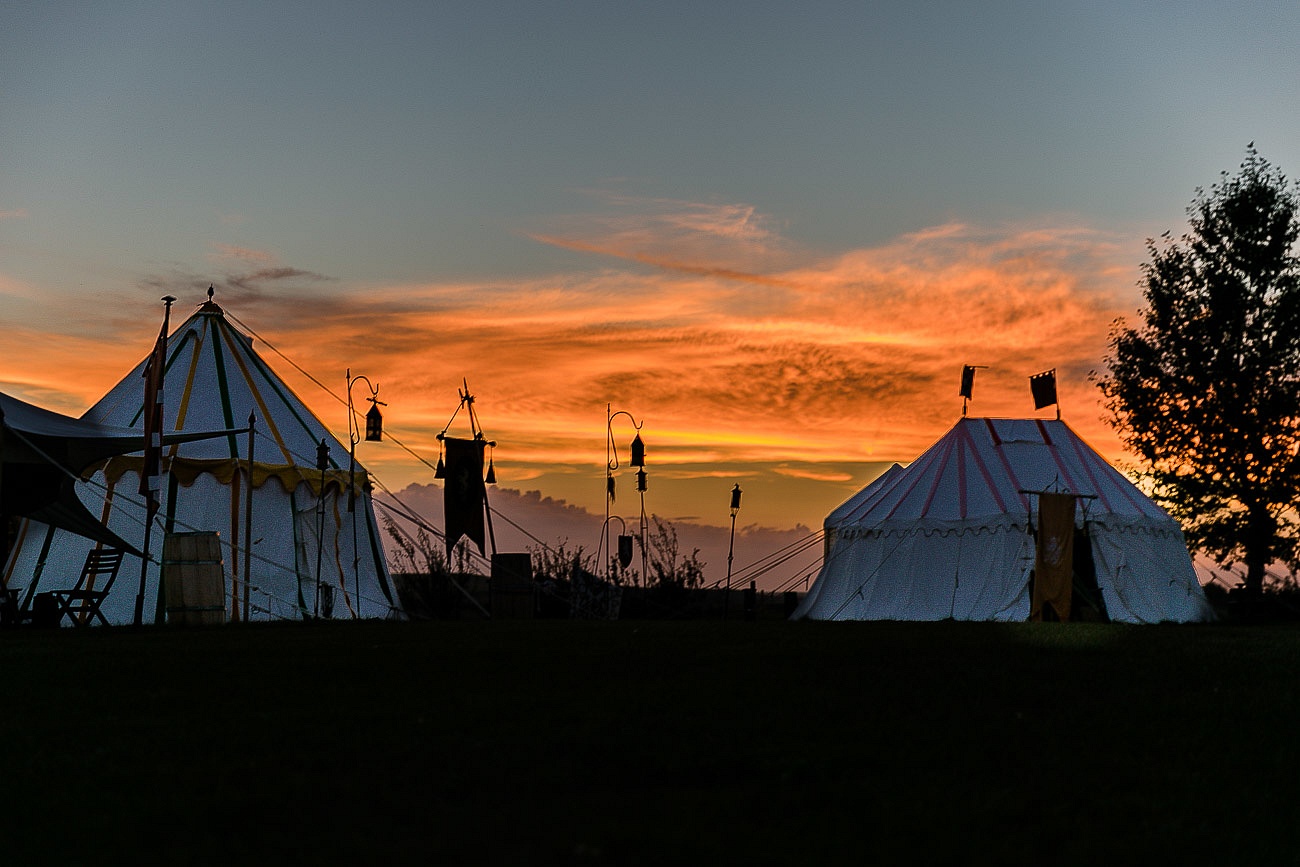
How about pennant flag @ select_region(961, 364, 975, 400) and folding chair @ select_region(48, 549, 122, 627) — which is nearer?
folding chair @ select_region(48, 549, 122, 627)

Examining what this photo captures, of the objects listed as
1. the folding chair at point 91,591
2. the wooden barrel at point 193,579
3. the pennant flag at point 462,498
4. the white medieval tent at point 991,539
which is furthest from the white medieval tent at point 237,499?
the white medieval tent at point 991,539

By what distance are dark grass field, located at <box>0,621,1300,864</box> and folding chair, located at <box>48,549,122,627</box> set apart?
6.41 meters

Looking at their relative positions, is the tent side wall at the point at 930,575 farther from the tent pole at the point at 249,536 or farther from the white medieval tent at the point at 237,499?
the tent pole at the point at 249,536

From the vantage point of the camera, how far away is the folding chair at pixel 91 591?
651 inches

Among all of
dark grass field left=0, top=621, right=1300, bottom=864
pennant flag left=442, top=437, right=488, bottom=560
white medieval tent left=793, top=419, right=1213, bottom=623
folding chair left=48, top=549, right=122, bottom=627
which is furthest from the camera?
white medieval tent left=793, top=419, right=1213, bottom=623

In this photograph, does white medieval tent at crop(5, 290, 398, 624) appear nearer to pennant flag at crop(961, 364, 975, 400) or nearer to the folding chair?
the folding chair

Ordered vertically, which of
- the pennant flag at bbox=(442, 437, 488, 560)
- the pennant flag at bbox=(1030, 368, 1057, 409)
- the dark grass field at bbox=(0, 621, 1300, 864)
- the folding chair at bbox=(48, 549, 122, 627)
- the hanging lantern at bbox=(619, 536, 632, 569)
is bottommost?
the dark grass field at bbox=(0, 621, 1300, 864)

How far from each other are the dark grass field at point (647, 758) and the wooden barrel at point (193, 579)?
19.0ft

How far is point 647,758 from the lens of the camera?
5.92 metres

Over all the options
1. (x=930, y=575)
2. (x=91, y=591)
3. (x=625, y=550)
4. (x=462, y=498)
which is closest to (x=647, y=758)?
(x=91, y=591)

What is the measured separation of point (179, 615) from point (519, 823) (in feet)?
40.6

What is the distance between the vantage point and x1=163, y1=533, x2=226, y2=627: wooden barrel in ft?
53.1

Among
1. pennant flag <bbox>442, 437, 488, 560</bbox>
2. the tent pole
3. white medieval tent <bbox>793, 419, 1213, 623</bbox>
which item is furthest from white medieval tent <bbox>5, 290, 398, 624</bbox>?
white medieval tent <bbox>793, 419, 1213, 623</bbox>

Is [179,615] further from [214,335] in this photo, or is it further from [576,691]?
[576,691]
